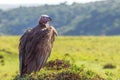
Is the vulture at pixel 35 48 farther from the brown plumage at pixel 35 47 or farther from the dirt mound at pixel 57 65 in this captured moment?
the dirt mound at pixel 57 65

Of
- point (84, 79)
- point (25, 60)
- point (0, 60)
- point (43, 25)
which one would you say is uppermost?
point (0, 60)

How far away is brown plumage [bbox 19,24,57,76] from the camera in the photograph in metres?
9.97

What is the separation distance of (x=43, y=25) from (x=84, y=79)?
180 cm

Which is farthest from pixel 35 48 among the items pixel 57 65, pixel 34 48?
pixel 57 65

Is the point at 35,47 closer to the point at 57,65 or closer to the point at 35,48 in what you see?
the point at 35,48

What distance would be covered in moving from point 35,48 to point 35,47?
28 millimetres

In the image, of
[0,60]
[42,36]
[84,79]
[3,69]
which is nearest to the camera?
[84,79]

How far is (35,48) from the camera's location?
9984 mm

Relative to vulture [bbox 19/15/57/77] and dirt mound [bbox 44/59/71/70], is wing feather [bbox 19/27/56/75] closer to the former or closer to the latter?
vulture [bbox 19/15/57/77]

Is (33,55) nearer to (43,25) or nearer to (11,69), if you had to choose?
(43,25)

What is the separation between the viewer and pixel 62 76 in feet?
31.1

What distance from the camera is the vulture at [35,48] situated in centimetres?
997

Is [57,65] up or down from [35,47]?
down

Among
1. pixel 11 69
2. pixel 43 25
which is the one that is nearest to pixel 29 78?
pixel 43 25
